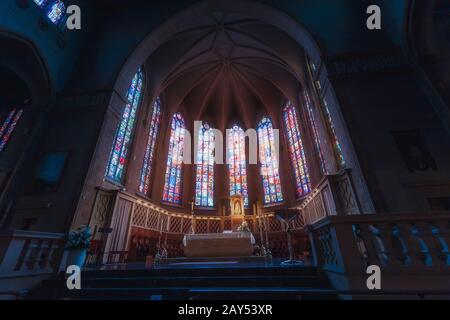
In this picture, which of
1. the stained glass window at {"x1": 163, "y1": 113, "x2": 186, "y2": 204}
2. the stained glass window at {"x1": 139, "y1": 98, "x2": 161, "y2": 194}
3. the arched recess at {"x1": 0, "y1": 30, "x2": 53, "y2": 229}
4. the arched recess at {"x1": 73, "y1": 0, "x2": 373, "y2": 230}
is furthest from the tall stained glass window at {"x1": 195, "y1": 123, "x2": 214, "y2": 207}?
the arched recess at {"x1": 0, "y1": 30, "x2": 53, "y2": 229}

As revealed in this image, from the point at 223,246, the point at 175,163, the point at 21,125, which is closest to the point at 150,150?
the point at 175,163

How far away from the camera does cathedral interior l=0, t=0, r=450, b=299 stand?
3.06 metres

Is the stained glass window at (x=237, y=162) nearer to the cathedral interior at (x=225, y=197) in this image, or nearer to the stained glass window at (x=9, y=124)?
the cathedral interior at (x=225, y=197)

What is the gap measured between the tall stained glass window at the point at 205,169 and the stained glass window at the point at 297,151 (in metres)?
6.45

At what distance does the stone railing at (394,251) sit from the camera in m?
2.44

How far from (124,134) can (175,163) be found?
17.1 ft

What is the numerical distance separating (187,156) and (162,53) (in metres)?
7.57

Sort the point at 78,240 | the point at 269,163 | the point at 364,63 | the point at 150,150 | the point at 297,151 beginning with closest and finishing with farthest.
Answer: the point at 78,240 → the point at 364,63 → the point at 150,150 → the point at 297,151 → the point at 269,163

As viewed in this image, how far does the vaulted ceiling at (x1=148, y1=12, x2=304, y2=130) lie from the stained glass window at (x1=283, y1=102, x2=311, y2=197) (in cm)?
145

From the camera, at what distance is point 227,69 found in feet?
54.4

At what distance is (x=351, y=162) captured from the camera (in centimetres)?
643

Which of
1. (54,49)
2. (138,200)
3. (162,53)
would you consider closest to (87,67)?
(54,49)

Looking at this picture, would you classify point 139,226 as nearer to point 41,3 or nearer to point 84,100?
point 84,100
